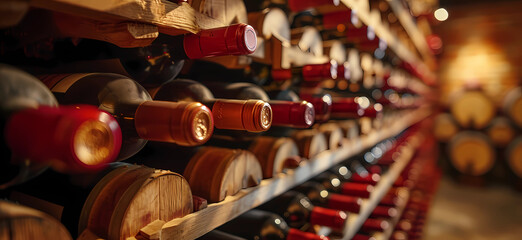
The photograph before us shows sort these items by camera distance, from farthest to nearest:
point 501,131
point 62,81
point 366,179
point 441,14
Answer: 1. point 441,14
2. point 501,131
3. point 366,179
4. point 62,81

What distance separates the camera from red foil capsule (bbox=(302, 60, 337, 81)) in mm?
749

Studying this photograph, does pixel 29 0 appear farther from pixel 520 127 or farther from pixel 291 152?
pixel 520 127

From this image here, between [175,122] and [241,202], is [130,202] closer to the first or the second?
[175,122]

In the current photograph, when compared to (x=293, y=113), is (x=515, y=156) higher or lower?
lower

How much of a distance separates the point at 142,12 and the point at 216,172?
0.91 ft

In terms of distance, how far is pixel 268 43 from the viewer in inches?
27.7

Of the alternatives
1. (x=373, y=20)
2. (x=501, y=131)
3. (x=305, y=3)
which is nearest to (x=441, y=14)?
(x=501, y=131)

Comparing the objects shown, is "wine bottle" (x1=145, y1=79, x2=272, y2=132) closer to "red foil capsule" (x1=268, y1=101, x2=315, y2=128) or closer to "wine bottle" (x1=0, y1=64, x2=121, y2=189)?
"red foil capsule" (x1=268, y1=101, x2=315, y2=128)

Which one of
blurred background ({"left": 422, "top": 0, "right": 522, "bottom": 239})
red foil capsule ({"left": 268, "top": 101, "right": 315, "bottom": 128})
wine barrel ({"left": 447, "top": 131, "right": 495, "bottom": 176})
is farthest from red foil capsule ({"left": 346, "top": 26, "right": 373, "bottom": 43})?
wine barrel ({"left": 447, "top": 131, "right": 495, "bottom": 176})

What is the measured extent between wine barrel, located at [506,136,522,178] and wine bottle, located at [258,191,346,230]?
3.44 metres

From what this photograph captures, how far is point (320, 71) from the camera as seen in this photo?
757mm

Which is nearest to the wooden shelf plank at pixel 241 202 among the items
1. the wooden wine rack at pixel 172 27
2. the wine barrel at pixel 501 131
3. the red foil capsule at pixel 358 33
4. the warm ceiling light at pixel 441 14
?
the wooden wine rack at pixel 172 27

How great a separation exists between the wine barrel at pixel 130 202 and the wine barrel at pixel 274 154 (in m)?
0.28

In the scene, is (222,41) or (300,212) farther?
(300,212)
